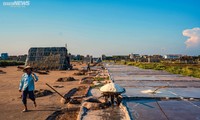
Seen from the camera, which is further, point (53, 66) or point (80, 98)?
point (53, 66)

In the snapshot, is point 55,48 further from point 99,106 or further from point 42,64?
point 99,106

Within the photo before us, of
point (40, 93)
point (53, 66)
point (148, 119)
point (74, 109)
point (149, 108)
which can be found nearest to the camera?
point (148, 119)

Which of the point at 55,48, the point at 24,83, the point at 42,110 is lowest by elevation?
the point at 42,110

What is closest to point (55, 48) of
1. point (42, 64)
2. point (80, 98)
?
point (42, 64)

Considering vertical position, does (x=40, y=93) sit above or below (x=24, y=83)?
below

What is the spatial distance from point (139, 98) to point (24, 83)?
3.83m

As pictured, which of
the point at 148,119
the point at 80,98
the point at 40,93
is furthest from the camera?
the point at 40,93

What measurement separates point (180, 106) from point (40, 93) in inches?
240

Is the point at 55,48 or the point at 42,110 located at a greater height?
the point at 55,48

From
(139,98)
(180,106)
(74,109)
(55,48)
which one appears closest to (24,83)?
(74,109)

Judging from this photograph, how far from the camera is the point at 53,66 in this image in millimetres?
33812

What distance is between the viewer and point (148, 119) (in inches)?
223

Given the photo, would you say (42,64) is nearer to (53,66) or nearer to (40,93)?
(53,66)

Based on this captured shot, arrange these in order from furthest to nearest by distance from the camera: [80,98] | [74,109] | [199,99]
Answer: [80,98] < [199,99] < [74,109]
